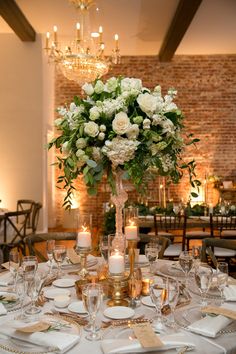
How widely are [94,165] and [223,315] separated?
85 cm

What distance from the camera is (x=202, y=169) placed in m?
9.27

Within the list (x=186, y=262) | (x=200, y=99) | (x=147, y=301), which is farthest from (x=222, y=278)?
(x=200, y=99)

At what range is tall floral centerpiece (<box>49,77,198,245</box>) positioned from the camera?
73.5 inches

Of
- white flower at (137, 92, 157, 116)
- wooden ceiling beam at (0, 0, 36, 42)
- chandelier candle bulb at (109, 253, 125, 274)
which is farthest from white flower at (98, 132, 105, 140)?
wooden ceiling beam at (0, 0, 36, 42)

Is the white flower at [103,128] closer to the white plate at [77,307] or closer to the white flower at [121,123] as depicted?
the white flower at [121,123]

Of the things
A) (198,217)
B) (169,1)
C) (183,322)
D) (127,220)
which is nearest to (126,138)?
(127,220)

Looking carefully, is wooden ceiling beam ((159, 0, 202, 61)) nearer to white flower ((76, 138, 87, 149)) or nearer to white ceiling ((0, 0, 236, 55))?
white ceiling ((0, 0, 236, 55))

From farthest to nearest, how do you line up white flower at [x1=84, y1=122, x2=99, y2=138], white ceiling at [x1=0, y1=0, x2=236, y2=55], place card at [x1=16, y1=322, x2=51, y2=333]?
white ceiling at [x1=0, y1=0, x2=236, y2=55] < white flower at [x1=84, y1=122, x2=99, y2=138] < place card at [x1=16, y1=322, x2=51, y2=333]

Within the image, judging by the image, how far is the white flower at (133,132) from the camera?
184cm

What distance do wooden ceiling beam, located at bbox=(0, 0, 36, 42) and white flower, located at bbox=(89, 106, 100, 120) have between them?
461cm

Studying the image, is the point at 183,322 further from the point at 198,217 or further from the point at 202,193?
the point at 202,193

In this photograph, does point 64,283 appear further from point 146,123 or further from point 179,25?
point 179,25

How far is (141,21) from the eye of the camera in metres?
6.90

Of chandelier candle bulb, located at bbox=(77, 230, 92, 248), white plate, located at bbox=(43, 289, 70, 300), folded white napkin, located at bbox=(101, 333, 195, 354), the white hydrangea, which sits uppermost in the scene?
the white hydrangea
